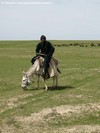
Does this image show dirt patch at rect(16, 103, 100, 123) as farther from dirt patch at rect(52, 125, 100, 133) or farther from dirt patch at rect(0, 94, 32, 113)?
dirt patch at rect(0, 94, 32, 113)

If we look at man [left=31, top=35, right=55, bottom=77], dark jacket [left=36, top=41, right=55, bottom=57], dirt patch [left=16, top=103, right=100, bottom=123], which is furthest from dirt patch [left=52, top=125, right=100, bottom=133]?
dark jacket [left=36, top=41, right=55, bottom=57]

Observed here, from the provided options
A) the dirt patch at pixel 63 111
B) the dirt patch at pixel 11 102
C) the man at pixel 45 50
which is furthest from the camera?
the man at pixel 45 50

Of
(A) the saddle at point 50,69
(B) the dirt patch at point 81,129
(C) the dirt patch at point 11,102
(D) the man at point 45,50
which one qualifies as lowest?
(C) the dirt patch at point 11,102

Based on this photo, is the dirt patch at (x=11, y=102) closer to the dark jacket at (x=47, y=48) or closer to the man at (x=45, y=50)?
the man at (x=45, y=50)

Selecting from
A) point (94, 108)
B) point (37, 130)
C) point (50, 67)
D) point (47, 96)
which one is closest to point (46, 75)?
point (50, 67)

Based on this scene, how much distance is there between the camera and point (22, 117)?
14.2m

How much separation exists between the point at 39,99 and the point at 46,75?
10.1ft

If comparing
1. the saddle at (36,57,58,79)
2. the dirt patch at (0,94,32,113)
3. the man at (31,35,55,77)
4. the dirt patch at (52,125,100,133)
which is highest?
the man at (31,35,55,77)

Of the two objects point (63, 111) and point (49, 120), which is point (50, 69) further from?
point (49, 120)

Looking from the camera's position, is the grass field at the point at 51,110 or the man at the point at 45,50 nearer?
the grass field at the point at 51,110

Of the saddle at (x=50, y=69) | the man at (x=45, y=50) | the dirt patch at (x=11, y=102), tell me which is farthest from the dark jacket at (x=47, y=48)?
the dirt patch at (x=11, y=102)

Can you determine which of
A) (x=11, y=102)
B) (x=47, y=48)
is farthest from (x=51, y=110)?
Result: (x=47, y=48)

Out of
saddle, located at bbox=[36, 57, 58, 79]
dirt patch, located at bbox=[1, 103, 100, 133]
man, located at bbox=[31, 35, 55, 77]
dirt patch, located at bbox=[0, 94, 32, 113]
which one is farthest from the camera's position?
saddle, located at bbox=[36, 57, 58, 79]

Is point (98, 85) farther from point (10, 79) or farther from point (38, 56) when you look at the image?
point (10, 79)
